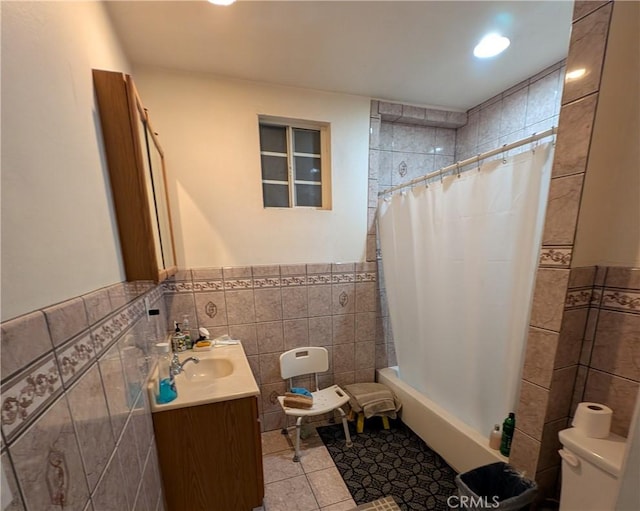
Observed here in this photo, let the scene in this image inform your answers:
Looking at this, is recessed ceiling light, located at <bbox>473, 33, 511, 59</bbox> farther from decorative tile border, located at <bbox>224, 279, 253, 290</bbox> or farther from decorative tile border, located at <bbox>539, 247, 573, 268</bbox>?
decorative tile border, located at <bbox>224, 279, 253, 290</bbox>

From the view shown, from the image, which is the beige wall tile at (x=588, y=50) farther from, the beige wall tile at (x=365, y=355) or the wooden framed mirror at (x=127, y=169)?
the beige wall tile at (x=365, y=355)

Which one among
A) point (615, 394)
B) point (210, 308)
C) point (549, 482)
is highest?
point (210, 308)

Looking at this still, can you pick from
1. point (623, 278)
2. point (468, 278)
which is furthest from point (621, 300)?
point (468, 278)

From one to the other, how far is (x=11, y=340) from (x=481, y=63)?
2251 mm

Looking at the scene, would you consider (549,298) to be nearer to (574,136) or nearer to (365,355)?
(574,136)

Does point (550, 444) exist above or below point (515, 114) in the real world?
below

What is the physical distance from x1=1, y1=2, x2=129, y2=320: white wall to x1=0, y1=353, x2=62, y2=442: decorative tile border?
10 cm

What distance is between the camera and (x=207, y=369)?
1.61 m

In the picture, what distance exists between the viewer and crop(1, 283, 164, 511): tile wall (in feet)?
1.16

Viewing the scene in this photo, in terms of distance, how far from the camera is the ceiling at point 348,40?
1.17 meters

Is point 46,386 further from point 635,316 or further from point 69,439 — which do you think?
point 635,316

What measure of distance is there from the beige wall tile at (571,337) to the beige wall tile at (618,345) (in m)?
0.05

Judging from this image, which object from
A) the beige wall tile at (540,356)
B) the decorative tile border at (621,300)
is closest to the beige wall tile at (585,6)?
the decorative tile border at (621,300)

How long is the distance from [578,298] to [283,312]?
1.60 meters
